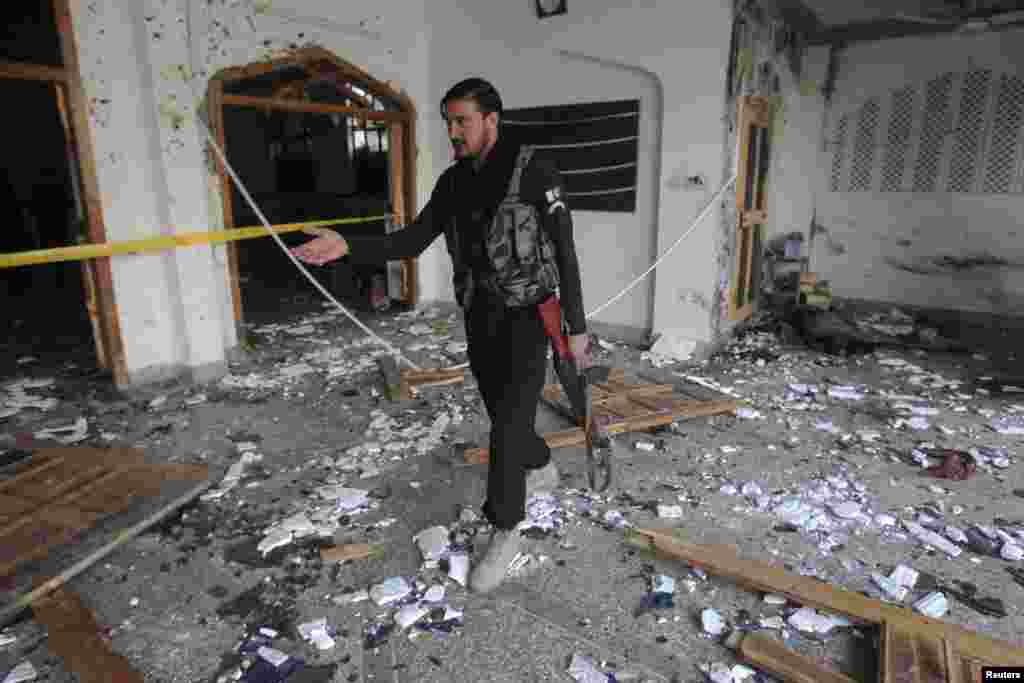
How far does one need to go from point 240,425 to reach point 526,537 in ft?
7.24

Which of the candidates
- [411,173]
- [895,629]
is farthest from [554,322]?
[411,173]

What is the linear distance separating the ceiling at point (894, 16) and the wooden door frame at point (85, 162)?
16.9ft

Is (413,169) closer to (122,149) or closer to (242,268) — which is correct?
(122,149)

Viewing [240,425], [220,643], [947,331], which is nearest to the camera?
[220,643]

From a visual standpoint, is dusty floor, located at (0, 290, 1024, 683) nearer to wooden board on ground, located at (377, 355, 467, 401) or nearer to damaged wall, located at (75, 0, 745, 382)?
wooden board on ground, located at (377, 355, 467, 401)

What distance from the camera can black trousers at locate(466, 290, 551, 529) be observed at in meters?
2.27

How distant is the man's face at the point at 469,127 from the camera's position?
2.12 m

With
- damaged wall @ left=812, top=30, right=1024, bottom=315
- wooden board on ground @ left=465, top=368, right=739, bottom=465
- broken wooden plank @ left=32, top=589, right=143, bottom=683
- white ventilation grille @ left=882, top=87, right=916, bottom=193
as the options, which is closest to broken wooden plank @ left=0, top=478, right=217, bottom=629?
broken wooden plank @ left=32, top=589, right=143, bottom=683

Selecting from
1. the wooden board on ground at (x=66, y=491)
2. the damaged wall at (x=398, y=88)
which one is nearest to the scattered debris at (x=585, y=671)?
the wooden board on ground at (x=66, y=491)

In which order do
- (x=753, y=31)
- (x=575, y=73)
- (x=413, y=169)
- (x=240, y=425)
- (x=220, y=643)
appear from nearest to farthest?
(x=220, y=643) → (x=240, y=425) → (x=753, y=31) → (x=575, y=73) → (x=413, y=169)

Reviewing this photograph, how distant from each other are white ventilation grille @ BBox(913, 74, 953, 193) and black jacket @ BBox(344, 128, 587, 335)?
5830 millimetres

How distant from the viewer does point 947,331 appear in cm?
599

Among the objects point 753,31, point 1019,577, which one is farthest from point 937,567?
point 753,31

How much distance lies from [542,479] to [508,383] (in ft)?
2.82
